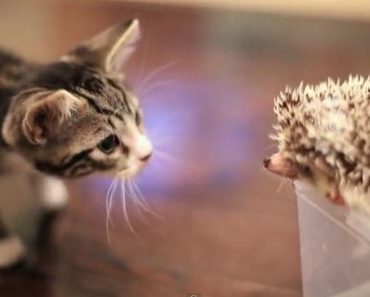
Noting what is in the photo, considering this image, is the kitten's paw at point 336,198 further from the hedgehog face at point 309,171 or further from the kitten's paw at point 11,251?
the kitten's paw at point 11,251

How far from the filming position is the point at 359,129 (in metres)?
0.63

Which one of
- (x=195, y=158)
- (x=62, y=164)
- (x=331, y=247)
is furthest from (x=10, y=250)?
(x=331, y=247)

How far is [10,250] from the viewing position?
849mm

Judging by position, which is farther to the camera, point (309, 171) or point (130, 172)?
A: point (130, 172)

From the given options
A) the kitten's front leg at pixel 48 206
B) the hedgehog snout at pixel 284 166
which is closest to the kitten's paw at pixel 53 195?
the kitten's front leg at pixel 48 206

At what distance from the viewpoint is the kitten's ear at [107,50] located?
88 cm

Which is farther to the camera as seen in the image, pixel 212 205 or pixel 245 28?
pixel 245 28

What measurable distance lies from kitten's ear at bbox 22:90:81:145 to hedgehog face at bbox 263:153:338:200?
0.24 metres

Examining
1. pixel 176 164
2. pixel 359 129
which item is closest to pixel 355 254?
pixel 359 129

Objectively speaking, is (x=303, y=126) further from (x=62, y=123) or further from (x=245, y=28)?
(x=245, y=28)

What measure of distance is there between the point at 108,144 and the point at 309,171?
24 centimetres

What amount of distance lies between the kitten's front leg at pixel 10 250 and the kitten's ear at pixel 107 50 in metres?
0.24

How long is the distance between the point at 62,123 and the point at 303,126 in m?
0.28

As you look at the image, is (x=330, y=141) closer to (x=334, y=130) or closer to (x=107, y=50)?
(x=334, y=130)
